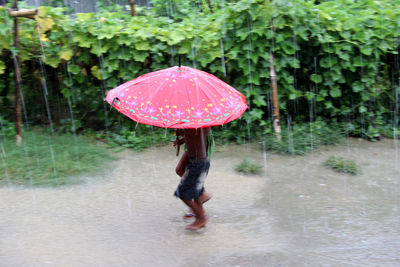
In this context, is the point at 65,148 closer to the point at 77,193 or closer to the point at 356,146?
the point at 77,193

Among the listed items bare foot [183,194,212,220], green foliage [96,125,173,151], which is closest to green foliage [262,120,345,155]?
green foliage [96,125,173,151]

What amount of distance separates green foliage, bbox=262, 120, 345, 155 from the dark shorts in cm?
252

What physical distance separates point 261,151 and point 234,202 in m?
1.61

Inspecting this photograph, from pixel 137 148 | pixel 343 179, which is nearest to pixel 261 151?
pixel 343 179

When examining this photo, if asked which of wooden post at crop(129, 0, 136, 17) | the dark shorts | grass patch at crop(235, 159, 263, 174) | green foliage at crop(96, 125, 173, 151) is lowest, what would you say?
grass patch at crop(235, 159, 263, 174)

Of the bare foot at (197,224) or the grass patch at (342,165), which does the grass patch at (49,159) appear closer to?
the bare foot at (197,224)

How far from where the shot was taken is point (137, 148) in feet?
20.0

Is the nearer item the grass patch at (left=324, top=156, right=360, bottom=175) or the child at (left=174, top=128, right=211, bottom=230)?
the child at (left=174, top=128, right=211, bottom=230)

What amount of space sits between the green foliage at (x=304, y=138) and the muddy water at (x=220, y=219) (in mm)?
249

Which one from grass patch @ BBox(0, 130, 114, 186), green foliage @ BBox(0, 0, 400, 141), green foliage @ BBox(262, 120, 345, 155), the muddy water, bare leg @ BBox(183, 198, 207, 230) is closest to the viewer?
the muddy water

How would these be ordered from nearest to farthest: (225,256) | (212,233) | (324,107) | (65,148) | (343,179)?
(225,256)
(212,233)
(343,179)
(65,148)
(324,107)

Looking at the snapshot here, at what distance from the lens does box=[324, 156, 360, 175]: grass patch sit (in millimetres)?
5422

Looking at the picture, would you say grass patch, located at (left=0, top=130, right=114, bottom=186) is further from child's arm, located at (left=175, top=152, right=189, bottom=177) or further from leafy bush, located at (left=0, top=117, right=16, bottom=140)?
child's arm, located at (left=175, top=152, right=189, bottom=177)

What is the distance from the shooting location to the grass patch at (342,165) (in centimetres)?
542
